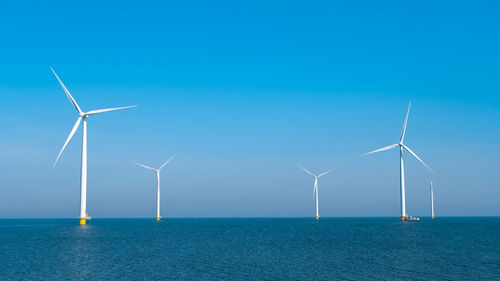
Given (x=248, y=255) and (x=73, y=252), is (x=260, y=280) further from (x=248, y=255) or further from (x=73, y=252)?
(x=73, y=252)

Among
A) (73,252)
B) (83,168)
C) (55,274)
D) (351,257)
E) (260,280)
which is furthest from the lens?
(83,168)

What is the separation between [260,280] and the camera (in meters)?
49.3

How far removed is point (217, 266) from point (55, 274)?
17683mm

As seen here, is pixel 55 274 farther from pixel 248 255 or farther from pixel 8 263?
pixel 248 255

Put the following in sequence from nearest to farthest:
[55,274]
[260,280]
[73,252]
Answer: [260,280] → [55,274] → [73,252]

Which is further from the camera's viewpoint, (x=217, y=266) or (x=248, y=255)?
(x=248, y=255)

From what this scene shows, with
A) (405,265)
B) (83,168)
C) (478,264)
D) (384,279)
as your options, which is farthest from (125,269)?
(83,168)

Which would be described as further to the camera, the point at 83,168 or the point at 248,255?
the point at 83,168

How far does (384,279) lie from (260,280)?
12110mm

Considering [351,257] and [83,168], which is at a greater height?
[83,168]

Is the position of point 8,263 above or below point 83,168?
below


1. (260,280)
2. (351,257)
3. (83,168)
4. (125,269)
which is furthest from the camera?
(83,168)

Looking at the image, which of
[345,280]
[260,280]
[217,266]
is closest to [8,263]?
[217,266]

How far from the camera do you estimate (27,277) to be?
2046 inches
